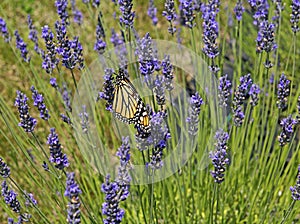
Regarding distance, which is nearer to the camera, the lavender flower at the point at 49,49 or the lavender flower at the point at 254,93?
the lavender flower at the point at 49,49

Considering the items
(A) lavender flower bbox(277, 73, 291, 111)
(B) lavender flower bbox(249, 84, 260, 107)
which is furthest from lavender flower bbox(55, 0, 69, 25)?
(A) lavender flower bbox(277, 73, 291, 111)

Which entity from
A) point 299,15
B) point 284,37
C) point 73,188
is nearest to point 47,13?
point 284,37

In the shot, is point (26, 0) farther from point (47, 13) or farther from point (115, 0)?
point (115, 0)

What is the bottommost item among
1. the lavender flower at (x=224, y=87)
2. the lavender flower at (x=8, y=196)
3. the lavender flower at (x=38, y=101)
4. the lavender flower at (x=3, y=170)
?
the lavender flower at (x=8, y=196)

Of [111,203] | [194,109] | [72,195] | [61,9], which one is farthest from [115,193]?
[61,9]

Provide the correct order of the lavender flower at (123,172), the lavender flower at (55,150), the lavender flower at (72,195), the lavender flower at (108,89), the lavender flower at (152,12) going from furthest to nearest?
the lavender flower at (152,12)
the lavender flower at (108,89)
the lavender flower at (55,150)
the lavender flower at (123,172)
the lavender flower at (72,195)

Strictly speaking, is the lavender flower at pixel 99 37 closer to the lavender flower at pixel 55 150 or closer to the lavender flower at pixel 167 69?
the lavender flower at pixel 167 69

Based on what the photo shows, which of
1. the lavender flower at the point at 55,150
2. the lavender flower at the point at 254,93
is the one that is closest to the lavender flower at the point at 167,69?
the lavender flower at the point at 254,93

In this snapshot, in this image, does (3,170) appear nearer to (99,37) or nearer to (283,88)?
(99,37)
